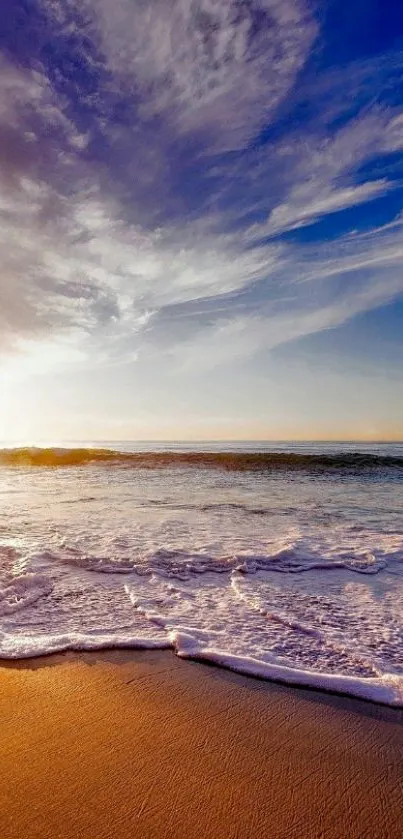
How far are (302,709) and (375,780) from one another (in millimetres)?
576

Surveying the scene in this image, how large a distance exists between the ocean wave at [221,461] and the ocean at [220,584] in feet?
40.4

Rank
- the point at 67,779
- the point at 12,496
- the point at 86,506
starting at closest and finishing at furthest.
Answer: the point at 67,779 → the point at 86,506 → the point at 12,496

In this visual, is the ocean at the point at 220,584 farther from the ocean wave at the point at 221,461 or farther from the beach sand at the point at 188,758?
the ocean wave at the point at 221,461

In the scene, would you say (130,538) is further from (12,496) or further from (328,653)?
(12,496)

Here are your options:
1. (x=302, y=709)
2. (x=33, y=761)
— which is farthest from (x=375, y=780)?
(x=33, y=761)

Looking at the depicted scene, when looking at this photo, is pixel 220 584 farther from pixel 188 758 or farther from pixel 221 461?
pixel 221 461

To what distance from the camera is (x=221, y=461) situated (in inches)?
1019

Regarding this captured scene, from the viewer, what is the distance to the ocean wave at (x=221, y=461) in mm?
22469

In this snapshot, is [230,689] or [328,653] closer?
[230,689]

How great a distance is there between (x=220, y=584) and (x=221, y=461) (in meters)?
21.2

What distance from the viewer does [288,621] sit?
372 centimetres

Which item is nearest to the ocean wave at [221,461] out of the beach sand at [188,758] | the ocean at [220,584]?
the ocean at [220,584]

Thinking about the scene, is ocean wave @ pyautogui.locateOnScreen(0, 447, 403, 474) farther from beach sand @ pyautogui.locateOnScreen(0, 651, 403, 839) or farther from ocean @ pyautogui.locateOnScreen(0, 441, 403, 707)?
beach sand @ pyautogui.locateOnScreen(0, 651, 403, 839)

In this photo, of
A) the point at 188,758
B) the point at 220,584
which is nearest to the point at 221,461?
the point at 220,584
